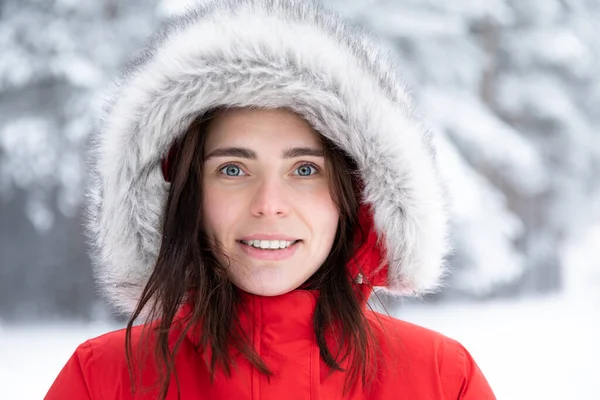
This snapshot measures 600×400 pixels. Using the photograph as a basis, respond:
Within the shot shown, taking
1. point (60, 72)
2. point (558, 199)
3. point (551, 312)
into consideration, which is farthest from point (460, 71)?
point (60, 72)

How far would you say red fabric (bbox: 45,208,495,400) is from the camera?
57.0 inches

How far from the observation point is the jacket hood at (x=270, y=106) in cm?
144

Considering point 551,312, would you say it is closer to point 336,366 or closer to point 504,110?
point 504,110

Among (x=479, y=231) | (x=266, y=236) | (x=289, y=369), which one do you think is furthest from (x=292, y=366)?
(x=479, y=231)

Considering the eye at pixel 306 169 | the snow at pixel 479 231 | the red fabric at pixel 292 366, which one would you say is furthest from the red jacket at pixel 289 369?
the snow at pixel 479 231

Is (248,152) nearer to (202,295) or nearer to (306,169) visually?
(306,169)

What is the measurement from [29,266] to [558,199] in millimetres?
4691

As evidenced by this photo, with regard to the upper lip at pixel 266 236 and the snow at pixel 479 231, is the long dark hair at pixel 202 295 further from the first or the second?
the snow at pixel 479 231

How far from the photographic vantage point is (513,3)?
19.8 feet

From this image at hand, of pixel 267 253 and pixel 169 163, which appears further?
pixel 169 163

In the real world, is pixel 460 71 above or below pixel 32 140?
above

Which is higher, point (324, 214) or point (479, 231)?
point (324, 214)

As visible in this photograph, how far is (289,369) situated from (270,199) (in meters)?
0.36

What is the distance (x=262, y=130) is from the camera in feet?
4.79
